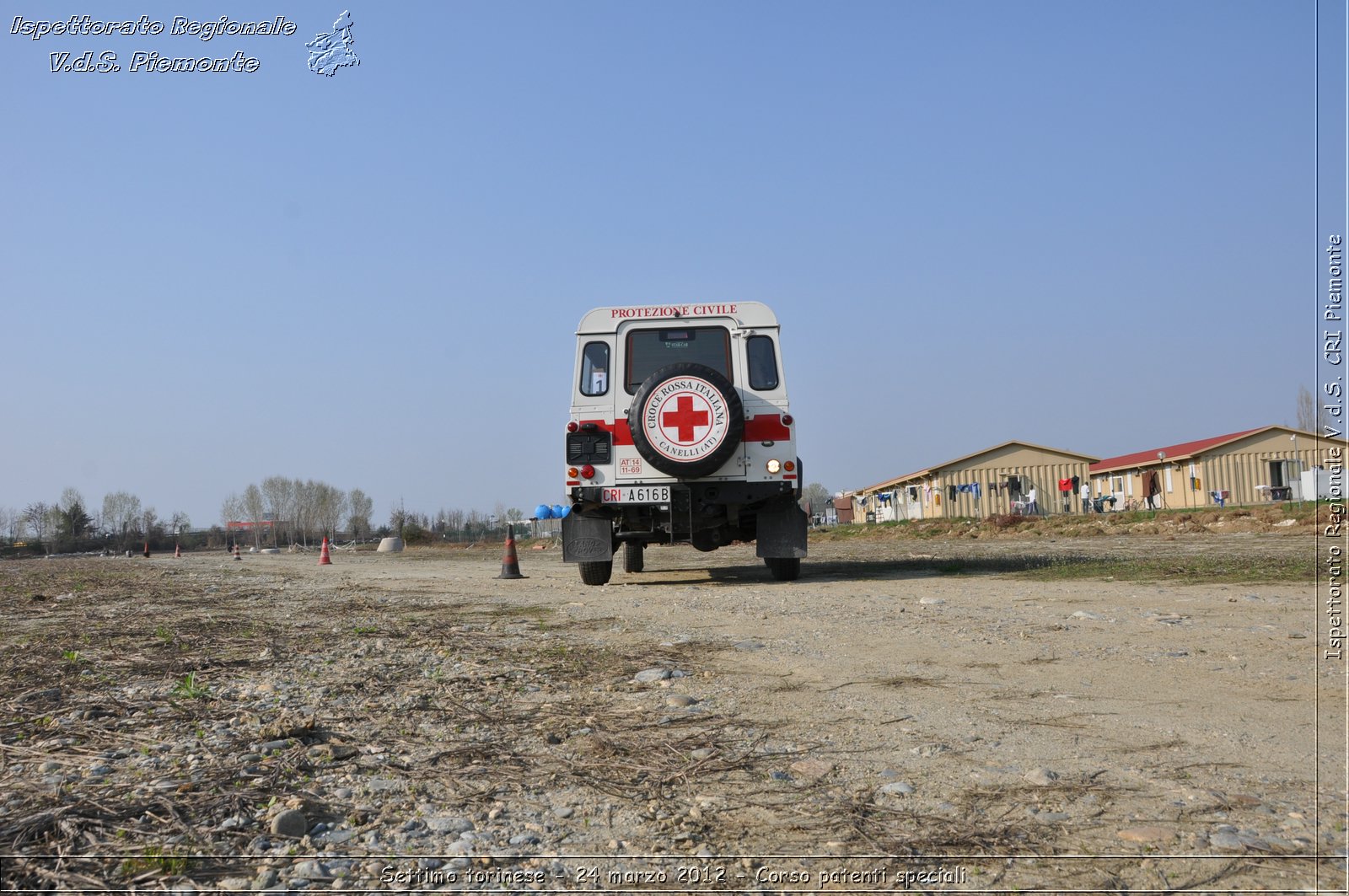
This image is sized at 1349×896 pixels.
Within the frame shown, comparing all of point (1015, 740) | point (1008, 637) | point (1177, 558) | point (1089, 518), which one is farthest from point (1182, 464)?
point (1015, 740)

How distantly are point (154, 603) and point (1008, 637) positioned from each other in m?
9.11

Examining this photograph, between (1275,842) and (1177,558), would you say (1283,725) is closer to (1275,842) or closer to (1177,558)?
(1275,842)

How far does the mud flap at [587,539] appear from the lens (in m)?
10.8

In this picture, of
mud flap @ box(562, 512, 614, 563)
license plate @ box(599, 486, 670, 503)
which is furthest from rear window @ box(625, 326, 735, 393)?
mud flap @ box(562, 512, 614, 563)

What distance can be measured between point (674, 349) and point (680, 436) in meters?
1.47

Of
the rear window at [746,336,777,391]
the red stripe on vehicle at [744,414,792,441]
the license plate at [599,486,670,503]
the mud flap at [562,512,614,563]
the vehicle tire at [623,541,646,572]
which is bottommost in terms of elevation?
the vehicle tire at [623,541,646,572]

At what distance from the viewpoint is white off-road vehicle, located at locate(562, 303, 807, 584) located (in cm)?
1022

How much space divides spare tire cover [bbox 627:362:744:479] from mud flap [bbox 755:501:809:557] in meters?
1.13

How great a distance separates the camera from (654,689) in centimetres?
441

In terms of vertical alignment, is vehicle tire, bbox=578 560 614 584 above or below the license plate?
Answer: below

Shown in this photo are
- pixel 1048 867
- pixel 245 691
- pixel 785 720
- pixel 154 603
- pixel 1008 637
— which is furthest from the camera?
pixel 154 603

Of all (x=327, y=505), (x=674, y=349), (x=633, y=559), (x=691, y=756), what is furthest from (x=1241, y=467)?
(x=327, y=505)

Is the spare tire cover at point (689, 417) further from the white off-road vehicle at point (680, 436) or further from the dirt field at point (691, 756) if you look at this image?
the dirt field at point (691, 756)

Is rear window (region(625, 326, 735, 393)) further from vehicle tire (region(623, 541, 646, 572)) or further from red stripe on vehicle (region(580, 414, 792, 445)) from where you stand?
vehicle tire (region(623, 541, 646, 572))
